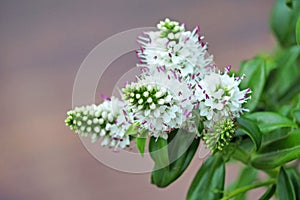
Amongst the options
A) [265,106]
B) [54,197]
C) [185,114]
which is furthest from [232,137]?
[54,197]

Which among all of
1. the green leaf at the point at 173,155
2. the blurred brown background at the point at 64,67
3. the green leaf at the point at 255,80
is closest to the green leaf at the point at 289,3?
the green leaf at the point at 255,80

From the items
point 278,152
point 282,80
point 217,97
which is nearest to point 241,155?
point 278,152

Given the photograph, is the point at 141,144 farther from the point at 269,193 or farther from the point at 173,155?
the point at 269,193

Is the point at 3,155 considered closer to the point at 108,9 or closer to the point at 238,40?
the point at 108,9

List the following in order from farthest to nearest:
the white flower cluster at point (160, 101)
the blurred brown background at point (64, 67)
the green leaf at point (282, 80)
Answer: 1. the blurred brown background at point (64, 67)
2. the green leaf at point (282, 80)
3. the white flower cluster at point (160, 101)

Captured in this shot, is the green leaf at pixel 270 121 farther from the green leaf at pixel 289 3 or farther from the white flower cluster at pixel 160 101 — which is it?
the green leaf at pixel 289 3

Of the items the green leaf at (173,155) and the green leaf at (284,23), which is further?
the green leaf at (284,23)
